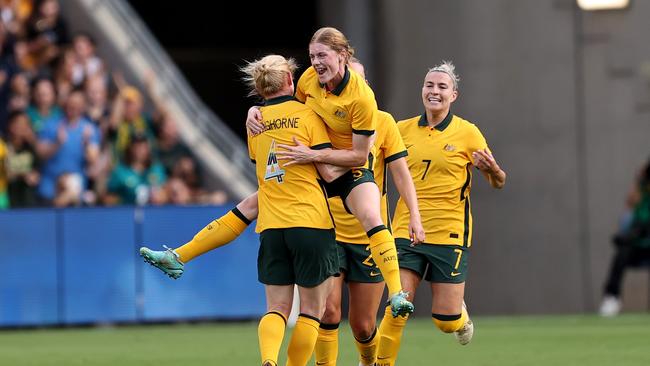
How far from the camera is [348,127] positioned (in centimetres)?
895

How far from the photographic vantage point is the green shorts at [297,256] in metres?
8.61

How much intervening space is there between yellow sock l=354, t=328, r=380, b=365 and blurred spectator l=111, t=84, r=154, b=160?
8.18 m

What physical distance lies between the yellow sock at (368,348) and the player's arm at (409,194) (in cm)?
93

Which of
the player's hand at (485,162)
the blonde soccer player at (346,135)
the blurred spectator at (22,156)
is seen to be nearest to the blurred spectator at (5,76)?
the blurred spectator at (22,156)

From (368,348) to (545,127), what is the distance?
1085 centimetres

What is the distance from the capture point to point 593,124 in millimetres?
20469

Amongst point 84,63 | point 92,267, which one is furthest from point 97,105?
point 92,267

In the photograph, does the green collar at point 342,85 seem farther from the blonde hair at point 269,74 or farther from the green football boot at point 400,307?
the green football boot at point 400,307

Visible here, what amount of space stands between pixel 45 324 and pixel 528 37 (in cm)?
753

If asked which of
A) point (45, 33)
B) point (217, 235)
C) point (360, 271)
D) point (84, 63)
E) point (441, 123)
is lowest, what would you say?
point (360, 271)

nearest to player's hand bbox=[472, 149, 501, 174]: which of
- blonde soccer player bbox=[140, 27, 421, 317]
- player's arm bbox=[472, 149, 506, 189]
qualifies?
player's arm bbox=[472, 149, 506, 189]

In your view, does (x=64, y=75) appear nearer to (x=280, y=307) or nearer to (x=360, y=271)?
(x=360, y=271)

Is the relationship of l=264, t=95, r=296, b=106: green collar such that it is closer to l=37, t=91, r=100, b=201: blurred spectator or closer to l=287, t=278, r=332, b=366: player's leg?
l=287, t=278, r=332, b=366: player's leg

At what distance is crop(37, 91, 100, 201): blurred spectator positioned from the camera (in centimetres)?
1747
